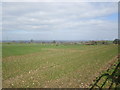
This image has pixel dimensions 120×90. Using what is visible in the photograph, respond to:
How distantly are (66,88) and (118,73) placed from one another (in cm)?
580

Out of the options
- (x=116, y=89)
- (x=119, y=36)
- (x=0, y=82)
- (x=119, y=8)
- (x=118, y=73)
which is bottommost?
(x=0, y=82)

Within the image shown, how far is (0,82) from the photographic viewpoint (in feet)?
26.8

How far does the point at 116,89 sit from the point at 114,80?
0.10 meters

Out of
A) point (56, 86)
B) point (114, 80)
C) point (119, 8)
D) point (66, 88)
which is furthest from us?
point (56, 86)

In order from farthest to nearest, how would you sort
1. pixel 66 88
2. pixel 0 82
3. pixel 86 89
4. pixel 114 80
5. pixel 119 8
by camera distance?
1. pixel 0 82
2. pixel 66 88
3. pixel 86 89
4. pixel 119 8
5. pixel 114 80

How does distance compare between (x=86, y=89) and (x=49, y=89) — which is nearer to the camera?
(x=86, y=89)

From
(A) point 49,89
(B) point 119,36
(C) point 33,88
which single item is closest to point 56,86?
(A) point 49,89

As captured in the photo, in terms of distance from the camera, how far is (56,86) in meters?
7.18

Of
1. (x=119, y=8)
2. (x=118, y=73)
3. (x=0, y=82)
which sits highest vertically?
(x=119, y=8)

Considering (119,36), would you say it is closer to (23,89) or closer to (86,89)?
(86,89)

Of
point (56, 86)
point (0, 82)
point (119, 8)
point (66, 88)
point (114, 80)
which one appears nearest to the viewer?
point (114, 80)

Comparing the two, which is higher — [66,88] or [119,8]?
[119,8]

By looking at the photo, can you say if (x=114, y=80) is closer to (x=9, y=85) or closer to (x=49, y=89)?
(x=49, y=89)

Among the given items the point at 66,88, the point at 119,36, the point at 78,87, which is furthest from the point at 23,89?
the point at 119,36
